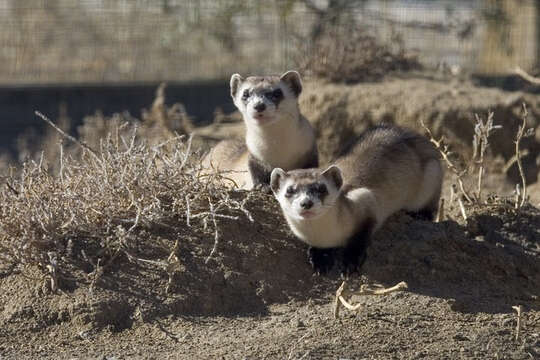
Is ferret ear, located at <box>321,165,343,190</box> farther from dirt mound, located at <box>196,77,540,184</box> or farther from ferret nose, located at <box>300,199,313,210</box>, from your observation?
dirt mound, located at <box>196,77,540,184</box>

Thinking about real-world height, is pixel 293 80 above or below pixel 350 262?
above

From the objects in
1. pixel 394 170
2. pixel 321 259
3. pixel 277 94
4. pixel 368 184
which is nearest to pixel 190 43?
pixel 277 94

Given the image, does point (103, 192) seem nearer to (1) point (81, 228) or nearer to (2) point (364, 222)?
(1) point (81, 228)

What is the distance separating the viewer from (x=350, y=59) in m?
9.02

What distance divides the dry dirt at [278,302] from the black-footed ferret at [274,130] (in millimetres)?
430

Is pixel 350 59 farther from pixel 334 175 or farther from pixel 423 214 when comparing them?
Answer: pixel 334 175

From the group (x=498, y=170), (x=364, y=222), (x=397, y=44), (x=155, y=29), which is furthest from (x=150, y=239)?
(x=155, y=29)

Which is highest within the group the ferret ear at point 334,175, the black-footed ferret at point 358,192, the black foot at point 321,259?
the ferret ear at point 334,175

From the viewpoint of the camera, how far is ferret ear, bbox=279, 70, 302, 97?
20.6ft

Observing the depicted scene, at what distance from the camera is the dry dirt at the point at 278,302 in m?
4.64

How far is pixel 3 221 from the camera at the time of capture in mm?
5246

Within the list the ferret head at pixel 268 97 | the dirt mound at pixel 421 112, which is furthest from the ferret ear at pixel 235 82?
the dirt mound at pixel 421 112

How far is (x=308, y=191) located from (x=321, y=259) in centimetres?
46

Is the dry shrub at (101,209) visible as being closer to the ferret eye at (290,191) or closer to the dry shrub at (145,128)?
the ferret eye at (290,191)
